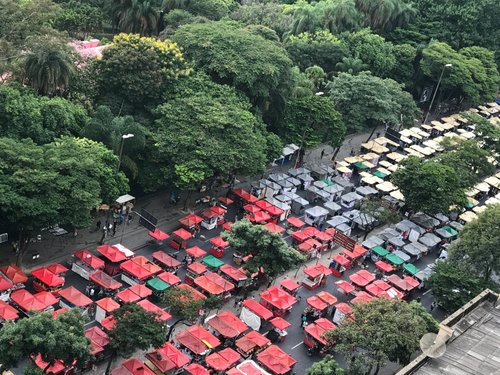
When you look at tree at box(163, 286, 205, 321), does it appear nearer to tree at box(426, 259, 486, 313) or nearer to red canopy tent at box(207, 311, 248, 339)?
red canopy tent at box(207, 311, 248, 339)

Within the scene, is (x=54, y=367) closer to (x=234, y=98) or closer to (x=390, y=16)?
(x=234, y=98)

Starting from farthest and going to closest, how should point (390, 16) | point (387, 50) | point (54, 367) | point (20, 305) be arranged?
point (390, 16)
point (387, 50)
point (20, 305)
point (54, 367)

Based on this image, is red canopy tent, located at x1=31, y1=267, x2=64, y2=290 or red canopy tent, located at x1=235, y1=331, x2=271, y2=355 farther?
red canopy tent, located at x1=31, y1=267, x2=64, y2=290

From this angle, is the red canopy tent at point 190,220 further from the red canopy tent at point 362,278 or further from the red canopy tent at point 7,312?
the red canopy tent at point 7,312

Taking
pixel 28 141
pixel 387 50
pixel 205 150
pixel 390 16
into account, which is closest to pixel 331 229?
pixel 205 150

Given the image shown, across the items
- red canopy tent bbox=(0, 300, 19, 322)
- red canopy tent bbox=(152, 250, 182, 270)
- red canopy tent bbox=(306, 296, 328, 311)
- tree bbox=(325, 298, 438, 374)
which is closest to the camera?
tree bbox=(325, 298, 438, 374)

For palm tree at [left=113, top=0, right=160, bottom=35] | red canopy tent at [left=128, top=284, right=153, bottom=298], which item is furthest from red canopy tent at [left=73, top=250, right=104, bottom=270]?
palm tree at [left=113, top=0, right=160, bottom=35]

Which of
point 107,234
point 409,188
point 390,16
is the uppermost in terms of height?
point 390,16

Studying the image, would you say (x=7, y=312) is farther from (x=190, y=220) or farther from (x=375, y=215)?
(x=375, y=215)
